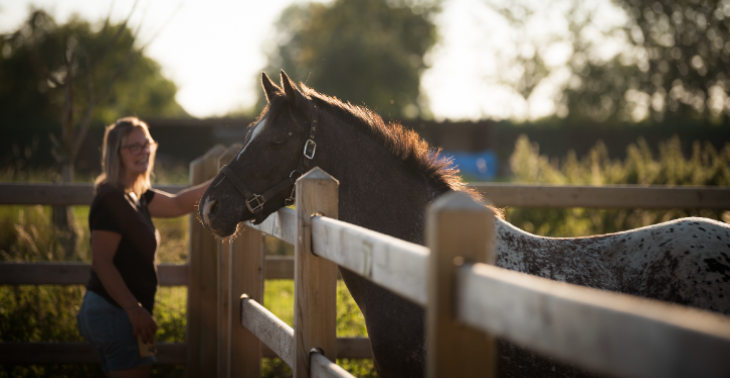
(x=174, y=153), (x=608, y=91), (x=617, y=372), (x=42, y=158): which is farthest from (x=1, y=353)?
(x=608, y=91)

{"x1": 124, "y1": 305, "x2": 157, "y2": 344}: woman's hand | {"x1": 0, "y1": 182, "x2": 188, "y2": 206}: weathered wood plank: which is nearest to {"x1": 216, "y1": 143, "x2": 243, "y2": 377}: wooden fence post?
{"x1": 124, "y1": 305, "x2": 157, "y2": 344}: woman's hand

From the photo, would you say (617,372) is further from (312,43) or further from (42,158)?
(312,43)

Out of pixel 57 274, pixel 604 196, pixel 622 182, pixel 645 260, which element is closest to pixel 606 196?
pixel 604 196

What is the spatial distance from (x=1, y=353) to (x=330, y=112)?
10.6 ft

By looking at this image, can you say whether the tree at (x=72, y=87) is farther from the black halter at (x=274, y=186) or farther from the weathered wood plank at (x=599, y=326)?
the weathered wood plank at (x=599, y=326)

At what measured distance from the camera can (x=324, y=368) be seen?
A: 1.70m

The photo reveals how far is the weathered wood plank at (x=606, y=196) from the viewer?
405 centimetres

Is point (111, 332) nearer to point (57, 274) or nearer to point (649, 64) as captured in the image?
point (57, 274)

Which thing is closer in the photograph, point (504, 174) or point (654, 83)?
point (504, 174)

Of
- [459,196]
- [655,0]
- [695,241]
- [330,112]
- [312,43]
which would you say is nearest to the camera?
[459,196]

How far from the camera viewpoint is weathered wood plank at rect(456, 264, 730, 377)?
64cm

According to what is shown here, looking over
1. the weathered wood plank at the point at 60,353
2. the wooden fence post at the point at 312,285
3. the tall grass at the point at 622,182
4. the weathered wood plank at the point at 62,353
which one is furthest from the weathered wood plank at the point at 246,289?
the tall grass at the point at 622,182

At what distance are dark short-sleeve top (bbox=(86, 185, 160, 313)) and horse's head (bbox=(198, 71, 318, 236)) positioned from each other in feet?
1.84

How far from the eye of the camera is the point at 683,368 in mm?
650
